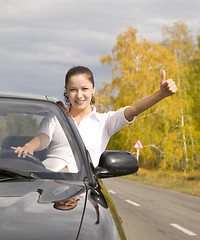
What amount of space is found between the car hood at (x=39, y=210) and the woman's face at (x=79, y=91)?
1588mm

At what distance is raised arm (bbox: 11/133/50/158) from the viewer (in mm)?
2801

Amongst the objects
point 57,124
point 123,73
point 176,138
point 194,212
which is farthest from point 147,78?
point 57,124

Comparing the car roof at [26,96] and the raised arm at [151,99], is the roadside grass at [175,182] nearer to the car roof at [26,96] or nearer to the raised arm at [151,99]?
the raised arm at [151,99]

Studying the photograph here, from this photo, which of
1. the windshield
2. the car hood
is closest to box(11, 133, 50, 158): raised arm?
the windshield

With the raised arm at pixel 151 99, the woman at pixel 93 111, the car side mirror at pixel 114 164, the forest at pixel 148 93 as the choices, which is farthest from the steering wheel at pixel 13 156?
the forest at pixel 148 93

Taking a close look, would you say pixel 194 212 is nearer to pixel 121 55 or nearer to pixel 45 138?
pixel 45 138

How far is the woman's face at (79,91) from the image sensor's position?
400 centimetres

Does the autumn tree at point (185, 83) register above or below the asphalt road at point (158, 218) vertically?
above

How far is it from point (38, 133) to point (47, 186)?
693 millimetres

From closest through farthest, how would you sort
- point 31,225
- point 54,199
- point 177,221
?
point 31,225, point 54,199, point 177,221

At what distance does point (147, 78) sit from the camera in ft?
133

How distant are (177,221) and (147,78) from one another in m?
31.7

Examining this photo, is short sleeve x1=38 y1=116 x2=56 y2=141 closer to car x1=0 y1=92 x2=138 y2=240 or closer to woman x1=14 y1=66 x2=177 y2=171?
car x1=0 y1=92 x2=138 y2=240

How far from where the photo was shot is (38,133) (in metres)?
2.99
